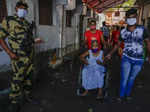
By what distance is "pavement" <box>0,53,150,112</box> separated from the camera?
113 inches

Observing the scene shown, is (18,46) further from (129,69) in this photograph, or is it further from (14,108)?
(129,69)

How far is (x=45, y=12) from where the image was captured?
614cm

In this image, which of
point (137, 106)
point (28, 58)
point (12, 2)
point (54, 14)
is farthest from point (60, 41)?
point (137, 106)

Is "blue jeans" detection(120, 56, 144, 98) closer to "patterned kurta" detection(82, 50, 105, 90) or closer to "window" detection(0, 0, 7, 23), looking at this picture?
"patterned kurta" detection(82, 50, 105, 90)

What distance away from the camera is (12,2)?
4.04 m

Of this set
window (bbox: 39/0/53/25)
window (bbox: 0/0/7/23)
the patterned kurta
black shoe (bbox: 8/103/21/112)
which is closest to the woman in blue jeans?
the patterned kurta

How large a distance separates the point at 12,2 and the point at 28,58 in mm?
2400

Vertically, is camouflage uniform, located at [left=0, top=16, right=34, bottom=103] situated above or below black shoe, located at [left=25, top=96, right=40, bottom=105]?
above

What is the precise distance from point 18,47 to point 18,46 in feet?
0.06

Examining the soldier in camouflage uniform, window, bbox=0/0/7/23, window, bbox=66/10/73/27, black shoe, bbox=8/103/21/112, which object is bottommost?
black shoe, bbox=8/103/21/112

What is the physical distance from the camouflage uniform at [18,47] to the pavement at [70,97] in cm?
62

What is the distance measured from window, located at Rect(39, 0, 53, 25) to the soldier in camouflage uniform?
3397 millimetres

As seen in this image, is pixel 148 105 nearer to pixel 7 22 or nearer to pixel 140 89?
pixel 140 89

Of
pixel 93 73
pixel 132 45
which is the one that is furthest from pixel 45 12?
pixel 132 45
